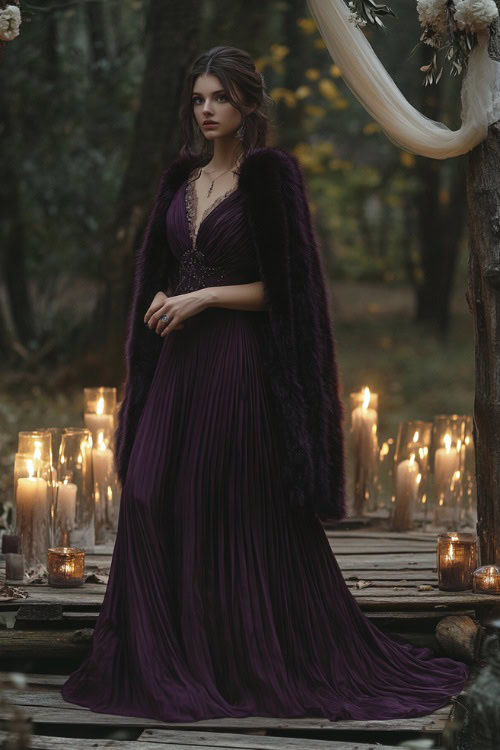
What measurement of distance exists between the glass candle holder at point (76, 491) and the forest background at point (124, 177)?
1.95 meters

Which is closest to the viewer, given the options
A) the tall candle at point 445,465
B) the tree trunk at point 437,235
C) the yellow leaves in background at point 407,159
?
the tall candle at point 445,465

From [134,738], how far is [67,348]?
299 inches

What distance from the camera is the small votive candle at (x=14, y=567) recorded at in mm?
5180

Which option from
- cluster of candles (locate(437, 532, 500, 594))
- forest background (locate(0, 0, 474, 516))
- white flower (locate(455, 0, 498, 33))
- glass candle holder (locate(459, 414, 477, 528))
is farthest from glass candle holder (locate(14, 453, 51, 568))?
white flower (locate(455, 0, 498, 33))

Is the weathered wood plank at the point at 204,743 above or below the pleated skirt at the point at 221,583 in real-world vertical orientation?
below

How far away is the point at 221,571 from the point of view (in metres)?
4.27

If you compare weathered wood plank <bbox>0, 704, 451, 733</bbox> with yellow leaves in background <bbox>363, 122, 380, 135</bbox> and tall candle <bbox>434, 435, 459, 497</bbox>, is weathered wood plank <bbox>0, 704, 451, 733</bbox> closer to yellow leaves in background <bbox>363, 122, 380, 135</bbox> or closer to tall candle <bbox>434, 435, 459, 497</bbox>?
tall candle <bbox>434, 435, 459, 497</bbox>

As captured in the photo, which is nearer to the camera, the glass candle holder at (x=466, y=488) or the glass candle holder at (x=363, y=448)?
the glass candle holder at (x=466, y=488)

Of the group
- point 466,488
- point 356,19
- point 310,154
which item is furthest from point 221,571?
point 310,154

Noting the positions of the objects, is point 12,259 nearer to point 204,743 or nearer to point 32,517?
point 32,517

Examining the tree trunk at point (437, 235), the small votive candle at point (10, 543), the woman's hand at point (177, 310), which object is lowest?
the small votive candle at point (10, 543)

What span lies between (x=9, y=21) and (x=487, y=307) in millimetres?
2162

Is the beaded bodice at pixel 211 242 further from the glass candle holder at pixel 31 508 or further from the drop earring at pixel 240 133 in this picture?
the glass candle holder at pixel 31 508

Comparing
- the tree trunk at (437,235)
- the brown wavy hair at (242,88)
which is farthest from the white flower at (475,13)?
the tree trunk at (437,235)
